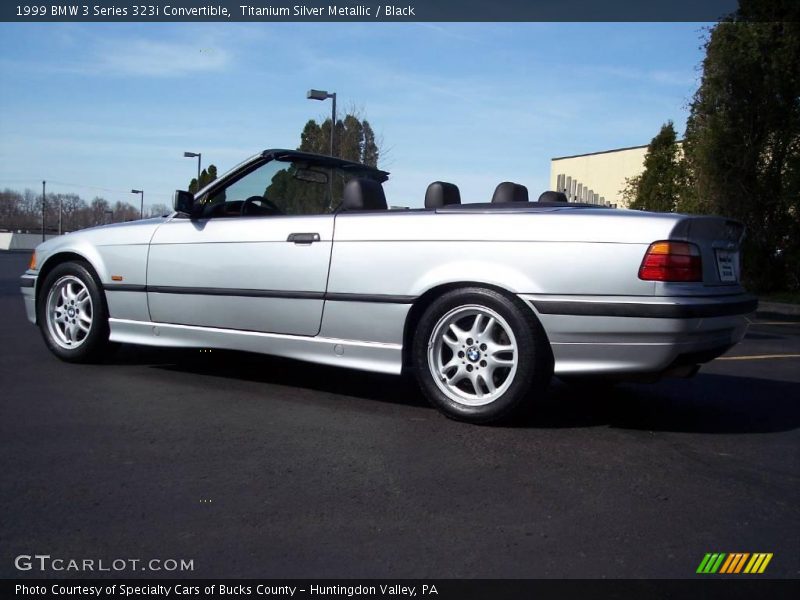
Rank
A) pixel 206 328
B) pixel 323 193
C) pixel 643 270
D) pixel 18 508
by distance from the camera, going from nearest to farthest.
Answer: pixel 18 508 < pixel 643 270 < pixel 206 328 < pixel 323 193

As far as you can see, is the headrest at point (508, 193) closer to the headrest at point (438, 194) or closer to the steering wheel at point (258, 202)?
the headrest at point (438, 194)

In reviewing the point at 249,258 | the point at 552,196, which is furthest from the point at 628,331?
the point at 249,258

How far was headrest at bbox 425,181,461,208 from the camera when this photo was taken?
17.5 ft

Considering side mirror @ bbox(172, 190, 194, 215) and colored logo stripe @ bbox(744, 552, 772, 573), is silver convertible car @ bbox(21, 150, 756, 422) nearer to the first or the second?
side mirror @ bbox(172, 190, 194, 215)

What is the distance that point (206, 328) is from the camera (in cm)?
535

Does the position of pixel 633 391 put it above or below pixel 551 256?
below

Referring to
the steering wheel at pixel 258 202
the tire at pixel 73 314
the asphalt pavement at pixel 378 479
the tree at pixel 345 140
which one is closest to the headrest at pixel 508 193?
the asphalt pavement at pixel 378 479

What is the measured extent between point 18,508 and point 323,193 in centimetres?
351

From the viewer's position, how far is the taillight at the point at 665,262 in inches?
159

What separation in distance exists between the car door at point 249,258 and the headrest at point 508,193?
1.23 metres

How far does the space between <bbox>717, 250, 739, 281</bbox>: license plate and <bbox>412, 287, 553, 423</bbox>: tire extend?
1.07 m

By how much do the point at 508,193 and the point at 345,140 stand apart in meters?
12.3
